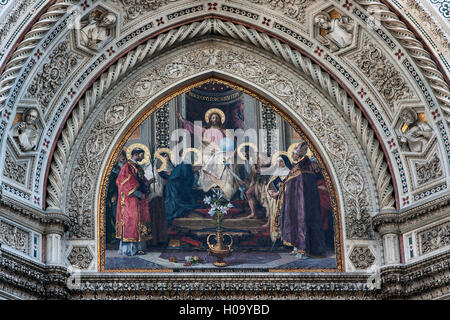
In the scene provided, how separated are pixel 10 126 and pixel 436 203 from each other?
6.38 m

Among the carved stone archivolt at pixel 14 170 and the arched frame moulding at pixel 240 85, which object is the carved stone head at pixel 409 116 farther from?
the carved stone archivolt at pixel 14 170

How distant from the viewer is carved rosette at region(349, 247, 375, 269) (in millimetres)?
Answer: 19750

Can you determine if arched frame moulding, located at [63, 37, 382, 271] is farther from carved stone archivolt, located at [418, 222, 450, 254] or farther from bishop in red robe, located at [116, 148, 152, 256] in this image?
carved stone archivolt, located at [418, 222, 450, 254]

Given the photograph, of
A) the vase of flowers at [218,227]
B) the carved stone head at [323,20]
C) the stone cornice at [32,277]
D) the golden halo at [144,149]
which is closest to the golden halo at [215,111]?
the golden halo at [144,149]

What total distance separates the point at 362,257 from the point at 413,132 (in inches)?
81.7

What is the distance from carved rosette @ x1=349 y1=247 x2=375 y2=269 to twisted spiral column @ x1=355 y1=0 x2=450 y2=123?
2355mm

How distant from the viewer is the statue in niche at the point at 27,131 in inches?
757

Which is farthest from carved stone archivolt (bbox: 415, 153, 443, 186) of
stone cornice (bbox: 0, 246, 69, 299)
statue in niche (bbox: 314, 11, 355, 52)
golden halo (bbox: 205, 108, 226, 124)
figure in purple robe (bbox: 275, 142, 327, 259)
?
stone cornice (bbox: 0, 246, 69, 299)

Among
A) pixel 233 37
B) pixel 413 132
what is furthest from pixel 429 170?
pixel 233 37

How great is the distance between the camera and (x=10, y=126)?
1908cm
